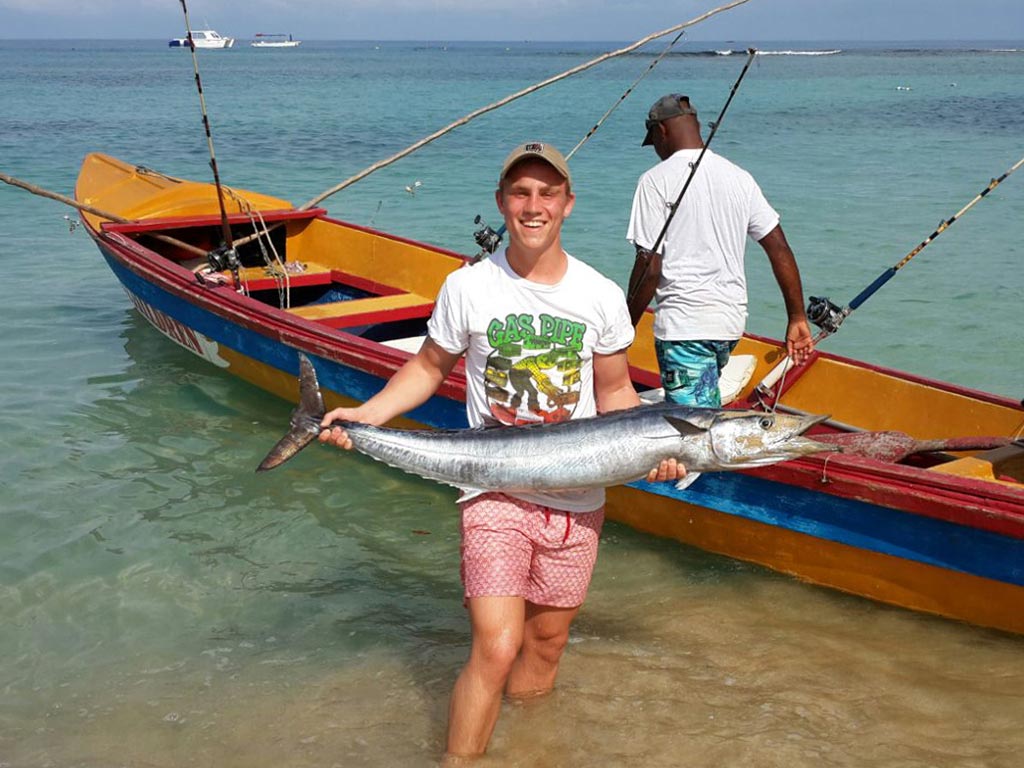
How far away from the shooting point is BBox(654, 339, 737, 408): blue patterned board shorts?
201 inches

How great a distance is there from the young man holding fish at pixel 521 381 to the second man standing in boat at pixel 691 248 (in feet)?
4.70

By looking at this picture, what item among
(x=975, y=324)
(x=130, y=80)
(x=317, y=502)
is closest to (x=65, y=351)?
(x=317, y=502)

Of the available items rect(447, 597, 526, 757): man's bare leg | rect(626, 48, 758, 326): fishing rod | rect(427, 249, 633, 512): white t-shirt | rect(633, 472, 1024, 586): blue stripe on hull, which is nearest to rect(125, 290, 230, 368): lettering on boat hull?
rect(633, 472, 1024, 586): blue stripe on hull

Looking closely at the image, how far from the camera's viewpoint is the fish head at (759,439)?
3.34m

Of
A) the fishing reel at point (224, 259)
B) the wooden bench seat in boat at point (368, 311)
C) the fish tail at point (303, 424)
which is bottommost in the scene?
the wooden bench seat in boat at point (368, 311)

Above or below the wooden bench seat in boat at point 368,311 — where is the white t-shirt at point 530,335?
above

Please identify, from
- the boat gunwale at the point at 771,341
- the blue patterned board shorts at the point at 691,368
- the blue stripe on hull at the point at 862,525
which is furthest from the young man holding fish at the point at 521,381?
the blue stripe on hull at the point at 862,525

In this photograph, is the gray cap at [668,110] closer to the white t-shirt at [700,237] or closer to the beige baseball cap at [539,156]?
the white t-shirt at [700,237]

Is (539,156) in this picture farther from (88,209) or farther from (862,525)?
(88,209)

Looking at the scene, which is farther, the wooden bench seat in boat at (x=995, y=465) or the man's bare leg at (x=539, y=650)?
the wooden bench seat in boat at (x=995, y=465)

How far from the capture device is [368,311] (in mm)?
8836

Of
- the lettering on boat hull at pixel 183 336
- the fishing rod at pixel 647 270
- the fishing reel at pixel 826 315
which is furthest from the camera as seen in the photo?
the lettering on boat hull at pixel 183 336

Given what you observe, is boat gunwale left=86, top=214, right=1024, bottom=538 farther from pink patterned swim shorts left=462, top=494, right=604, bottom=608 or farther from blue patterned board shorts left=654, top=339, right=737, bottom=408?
pink patterned swim shorts left=462, top=494, right=604, bottom=608

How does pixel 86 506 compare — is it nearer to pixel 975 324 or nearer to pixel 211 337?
pixel 211 337
